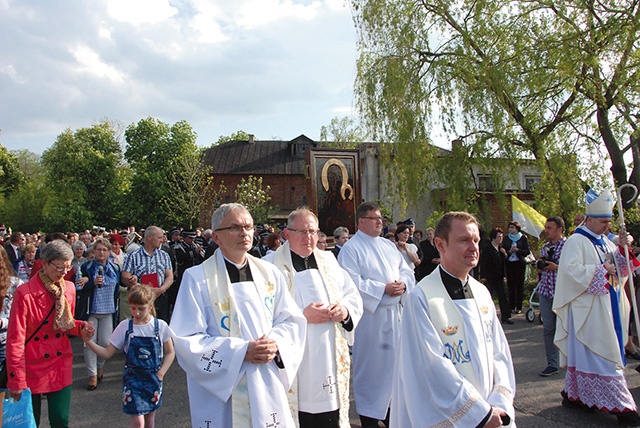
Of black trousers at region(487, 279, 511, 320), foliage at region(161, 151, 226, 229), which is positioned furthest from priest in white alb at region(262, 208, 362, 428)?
foliage at region(161, 151, 226, 229)

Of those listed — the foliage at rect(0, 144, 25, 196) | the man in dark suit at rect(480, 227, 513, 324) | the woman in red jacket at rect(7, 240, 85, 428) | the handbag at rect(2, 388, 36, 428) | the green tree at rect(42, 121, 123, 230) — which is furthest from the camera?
the foliage at rect(0, 144, 25, 196)

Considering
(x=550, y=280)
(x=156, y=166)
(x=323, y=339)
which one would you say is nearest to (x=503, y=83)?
(x=550, y=280)

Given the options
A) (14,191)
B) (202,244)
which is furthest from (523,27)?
(14,191)

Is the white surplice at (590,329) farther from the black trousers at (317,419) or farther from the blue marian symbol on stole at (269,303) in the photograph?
the blue marian symbol on stole at (269,303)

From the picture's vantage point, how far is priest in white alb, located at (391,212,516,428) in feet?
9.57

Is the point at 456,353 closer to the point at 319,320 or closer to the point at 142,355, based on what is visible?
the point at 319,320

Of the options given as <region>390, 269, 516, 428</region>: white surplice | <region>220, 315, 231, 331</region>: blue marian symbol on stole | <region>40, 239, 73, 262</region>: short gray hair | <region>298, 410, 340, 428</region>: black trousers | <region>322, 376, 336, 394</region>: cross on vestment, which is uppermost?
<region>40, 239, 73, 262</region>: short gray hair

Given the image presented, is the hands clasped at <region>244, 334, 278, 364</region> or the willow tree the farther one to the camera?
the willow tree

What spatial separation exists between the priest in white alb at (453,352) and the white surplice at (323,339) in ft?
4.09

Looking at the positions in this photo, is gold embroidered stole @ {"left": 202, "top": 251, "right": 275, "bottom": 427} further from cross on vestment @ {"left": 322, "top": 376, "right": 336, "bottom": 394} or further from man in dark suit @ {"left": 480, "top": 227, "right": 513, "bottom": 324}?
man in dark suit @ {"left": 480, "top": 227, "right": 513, "bottom": 324}

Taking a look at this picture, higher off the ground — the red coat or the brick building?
the brick building

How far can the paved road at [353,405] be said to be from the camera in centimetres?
568

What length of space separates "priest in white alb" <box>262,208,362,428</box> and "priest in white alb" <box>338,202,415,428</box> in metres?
0.91

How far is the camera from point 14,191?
55.1 m
